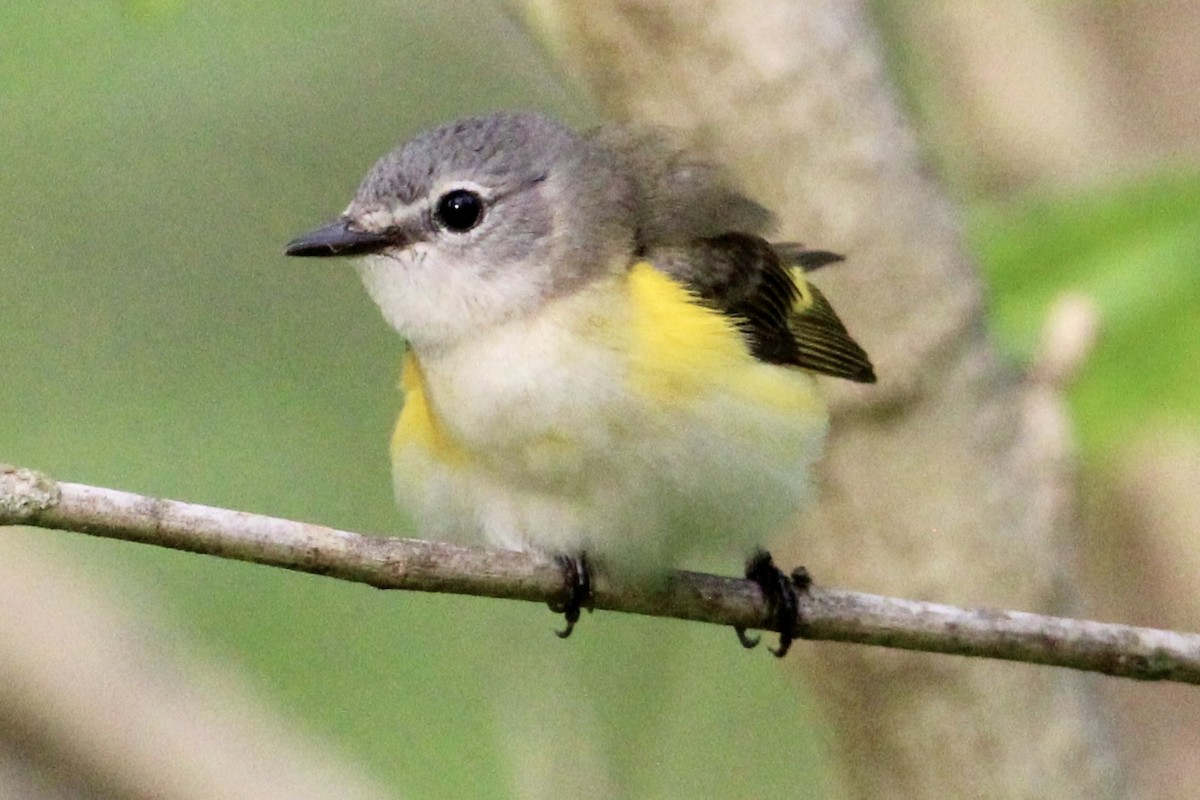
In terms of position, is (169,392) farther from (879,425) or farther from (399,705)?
(879,425)

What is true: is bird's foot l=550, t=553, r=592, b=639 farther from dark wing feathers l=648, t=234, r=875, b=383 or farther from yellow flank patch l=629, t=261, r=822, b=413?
dark wing feathers l=648, t=234, r=875, b=383

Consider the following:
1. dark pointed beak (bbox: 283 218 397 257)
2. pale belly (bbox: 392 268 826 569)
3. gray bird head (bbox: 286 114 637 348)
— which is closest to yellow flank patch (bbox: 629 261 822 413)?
pale belly (bbox: 392 268 826 569)

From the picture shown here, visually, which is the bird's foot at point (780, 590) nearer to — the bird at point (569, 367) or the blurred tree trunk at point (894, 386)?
the bird at point (569, 367)

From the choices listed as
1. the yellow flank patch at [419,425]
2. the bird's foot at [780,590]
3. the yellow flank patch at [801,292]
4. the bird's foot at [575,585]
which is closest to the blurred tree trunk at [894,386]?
the yellow flank patch at [801,292]

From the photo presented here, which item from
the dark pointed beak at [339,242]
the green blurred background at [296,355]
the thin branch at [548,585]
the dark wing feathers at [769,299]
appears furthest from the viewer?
the green blurred background at [296,355]

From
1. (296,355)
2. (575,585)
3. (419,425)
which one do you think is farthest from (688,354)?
(296,355)

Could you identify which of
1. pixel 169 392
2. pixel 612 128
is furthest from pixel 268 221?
pixel 612 128

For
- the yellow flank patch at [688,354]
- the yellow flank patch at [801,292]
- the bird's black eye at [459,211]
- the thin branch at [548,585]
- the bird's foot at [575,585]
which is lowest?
the thin branch at [548,585]
